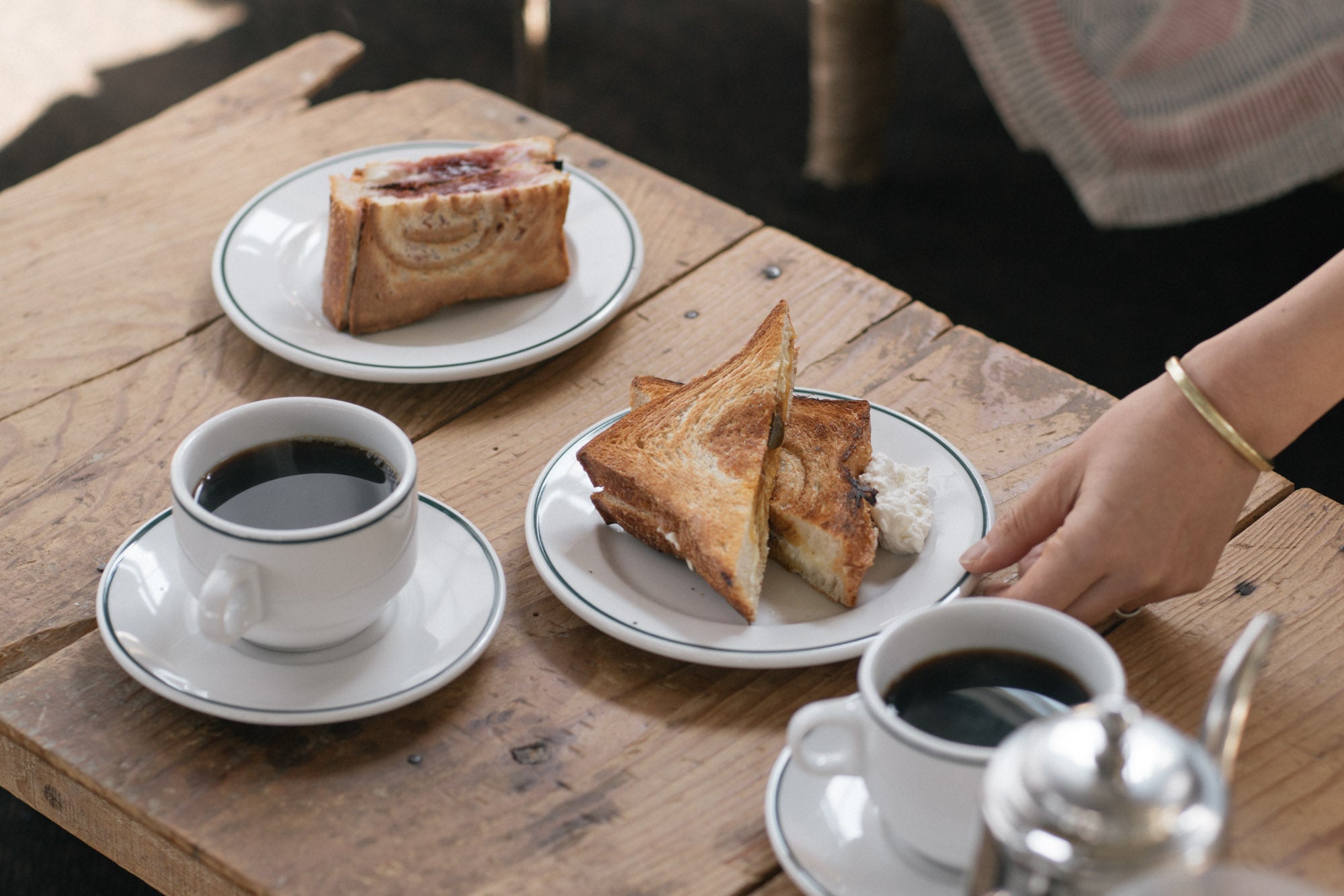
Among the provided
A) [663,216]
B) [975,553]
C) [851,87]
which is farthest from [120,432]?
[851,87]

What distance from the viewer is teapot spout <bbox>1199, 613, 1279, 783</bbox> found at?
49 cm

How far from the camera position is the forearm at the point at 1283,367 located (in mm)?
893

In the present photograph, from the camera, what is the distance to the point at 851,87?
→ 279 cm

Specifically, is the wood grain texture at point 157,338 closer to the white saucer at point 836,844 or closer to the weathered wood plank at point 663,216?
the weathered wood plank at point 663,216

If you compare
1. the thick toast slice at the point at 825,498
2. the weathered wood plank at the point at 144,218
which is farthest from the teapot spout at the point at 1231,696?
the weathered wood plank at the point at 144,218

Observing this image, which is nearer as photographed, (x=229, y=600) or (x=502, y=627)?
(x=229, y=600)

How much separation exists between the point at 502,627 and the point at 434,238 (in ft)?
1.53

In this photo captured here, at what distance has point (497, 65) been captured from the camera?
3.35 m

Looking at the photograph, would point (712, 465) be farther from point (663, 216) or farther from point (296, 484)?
point (663, 216)

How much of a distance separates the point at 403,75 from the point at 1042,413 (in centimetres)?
258

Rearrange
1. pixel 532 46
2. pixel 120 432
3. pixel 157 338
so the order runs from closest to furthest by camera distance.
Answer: pixel 120 432 → pixel 157 338 → pixel 532 46

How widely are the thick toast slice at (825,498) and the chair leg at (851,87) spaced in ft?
5.95

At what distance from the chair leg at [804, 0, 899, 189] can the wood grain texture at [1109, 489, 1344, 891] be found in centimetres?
186

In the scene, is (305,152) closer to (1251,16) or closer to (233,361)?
(233,361)
